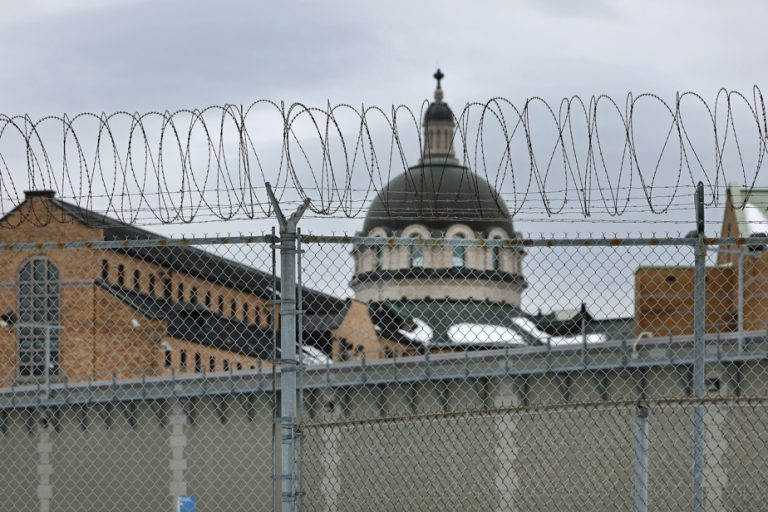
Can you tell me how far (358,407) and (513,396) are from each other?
3.21 meters

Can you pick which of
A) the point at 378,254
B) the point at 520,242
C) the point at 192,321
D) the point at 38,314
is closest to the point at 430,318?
the point at 192,321

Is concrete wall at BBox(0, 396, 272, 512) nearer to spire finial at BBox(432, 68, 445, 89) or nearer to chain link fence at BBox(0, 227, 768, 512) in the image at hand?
chain link fence at BBox(0, 227, 768, 512)

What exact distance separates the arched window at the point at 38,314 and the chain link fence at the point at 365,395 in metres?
0.12

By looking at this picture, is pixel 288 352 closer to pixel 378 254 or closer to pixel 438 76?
pixel 378 254

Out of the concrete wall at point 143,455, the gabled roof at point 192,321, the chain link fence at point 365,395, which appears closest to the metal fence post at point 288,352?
the chain link fence at point 365,395

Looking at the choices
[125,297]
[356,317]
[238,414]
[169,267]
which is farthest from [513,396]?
[356,317]

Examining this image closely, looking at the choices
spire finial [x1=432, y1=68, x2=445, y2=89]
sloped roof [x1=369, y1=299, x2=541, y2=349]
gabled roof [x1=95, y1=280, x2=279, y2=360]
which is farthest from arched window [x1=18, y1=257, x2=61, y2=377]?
spire finial [x1=432, y1=68, x2=445, y2=89]

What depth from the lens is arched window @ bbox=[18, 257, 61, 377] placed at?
212ft

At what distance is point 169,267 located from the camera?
238ft

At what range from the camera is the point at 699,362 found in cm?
1066

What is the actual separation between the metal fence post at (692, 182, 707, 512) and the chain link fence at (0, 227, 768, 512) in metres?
0.02

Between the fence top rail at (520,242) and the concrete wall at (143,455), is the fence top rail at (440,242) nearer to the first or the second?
the fence top rail at (520,242)

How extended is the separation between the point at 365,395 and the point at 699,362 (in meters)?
22.5

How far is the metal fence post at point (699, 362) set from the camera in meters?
10.5
